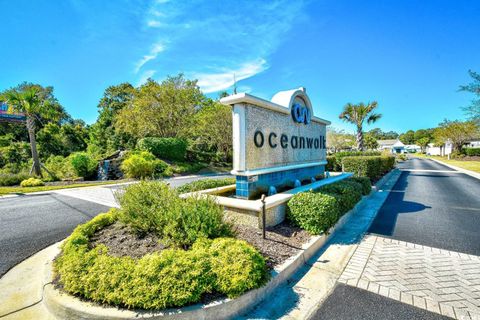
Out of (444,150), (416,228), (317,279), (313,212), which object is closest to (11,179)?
(313,212)

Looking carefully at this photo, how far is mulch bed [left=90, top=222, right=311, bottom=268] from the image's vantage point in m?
3.69

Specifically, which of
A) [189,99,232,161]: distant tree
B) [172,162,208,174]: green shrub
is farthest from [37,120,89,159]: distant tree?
[189,99,232,161]: distant tree

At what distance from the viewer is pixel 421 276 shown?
11.4 feet

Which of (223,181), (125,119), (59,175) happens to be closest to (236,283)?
(223,181)

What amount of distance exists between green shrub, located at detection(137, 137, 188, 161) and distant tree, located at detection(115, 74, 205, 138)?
230 centimetres

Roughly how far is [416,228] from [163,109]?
71.7 ft

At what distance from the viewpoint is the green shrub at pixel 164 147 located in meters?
20.9

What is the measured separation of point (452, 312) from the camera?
8.87ft

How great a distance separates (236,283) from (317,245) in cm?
234

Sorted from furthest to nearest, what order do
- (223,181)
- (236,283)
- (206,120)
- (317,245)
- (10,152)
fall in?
1. (206,120)
2. (10,152)
3. (223,181)
4. (317,245)
5. (236,283)

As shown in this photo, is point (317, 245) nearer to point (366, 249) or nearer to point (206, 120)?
point (366, 249)

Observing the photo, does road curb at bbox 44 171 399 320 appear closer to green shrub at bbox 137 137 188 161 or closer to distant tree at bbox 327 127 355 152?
green shrub at bbox 137 137 188 161

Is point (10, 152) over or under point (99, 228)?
over

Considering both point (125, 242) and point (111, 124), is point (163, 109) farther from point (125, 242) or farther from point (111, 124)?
point (125, 242)
